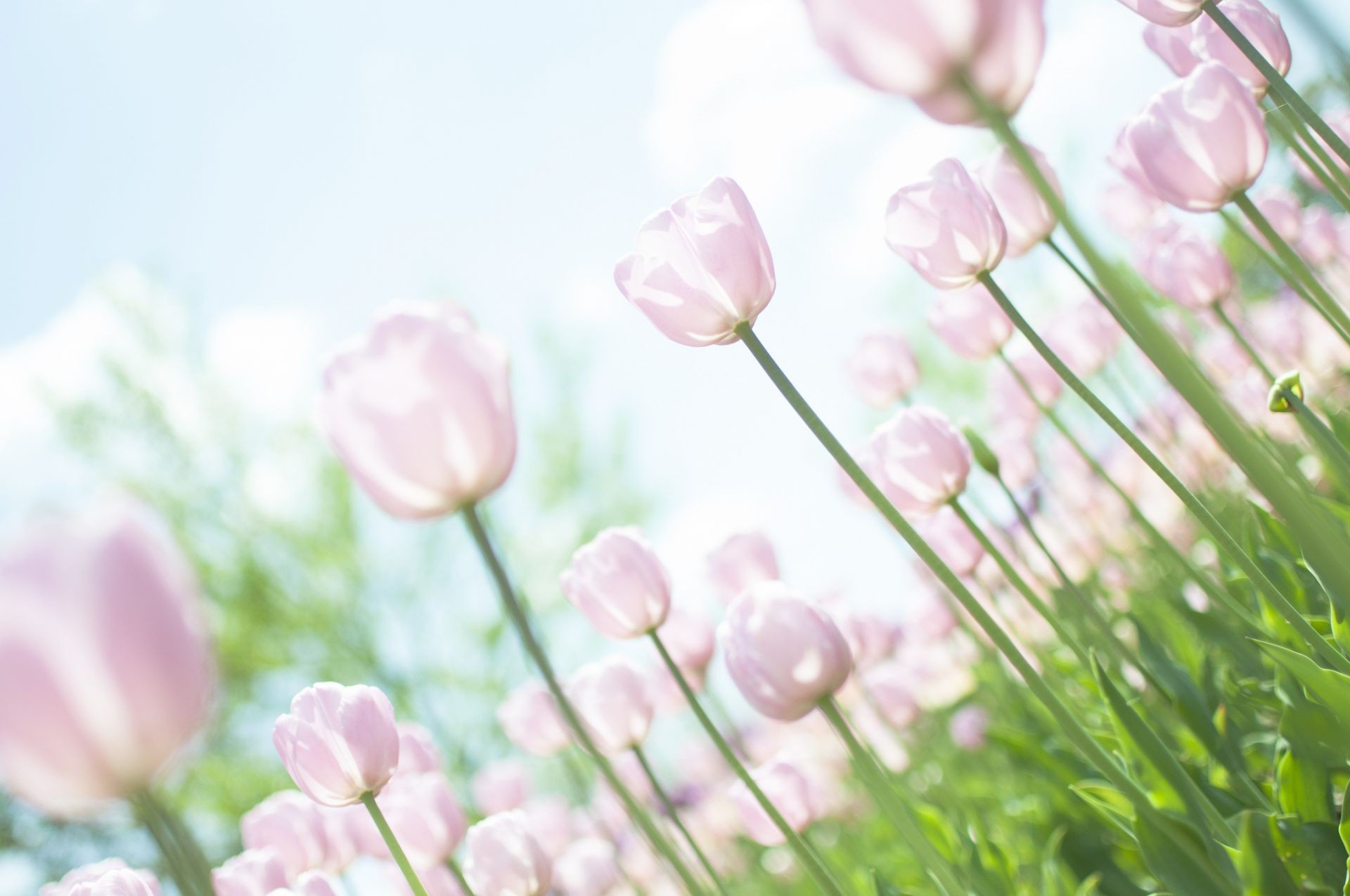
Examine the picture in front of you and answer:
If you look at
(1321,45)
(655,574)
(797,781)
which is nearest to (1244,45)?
(1321,45)

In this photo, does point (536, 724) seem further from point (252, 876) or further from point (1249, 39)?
point (1249, 39)

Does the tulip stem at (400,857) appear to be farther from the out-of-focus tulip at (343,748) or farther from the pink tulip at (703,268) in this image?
the pink tulip at (703,268)

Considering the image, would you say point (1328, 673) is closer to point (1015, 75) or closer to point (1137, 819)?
point (1137, 819)

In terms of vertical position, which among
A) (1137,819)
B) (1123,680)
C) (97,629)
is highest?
(97,629)

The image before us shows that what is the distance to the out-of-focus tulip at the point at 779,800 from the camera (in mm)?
1906

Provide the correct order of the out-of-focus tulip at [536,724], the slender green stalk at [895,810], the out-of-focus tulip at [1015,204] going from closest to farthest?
the slender green stalk at [895,810], the out-of-focus tulip at [1015,204], the out-of-focus tulip at [536,724]

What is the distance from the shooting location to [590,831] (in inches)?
136

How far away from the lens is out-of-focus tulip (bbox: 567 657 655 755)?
1.76m

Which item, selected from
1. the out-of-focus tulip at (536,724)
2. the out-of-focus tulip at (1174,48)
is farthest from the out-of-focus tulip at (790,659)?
the out-of-focus tulip at (536,724)

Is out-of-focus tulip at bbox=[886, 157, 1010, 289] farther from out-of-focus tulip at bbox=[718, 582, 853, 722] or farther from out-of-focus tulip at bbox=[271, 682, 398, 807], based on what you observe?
out-of-focus tulip at bbox=[271, 682, 398, 807]

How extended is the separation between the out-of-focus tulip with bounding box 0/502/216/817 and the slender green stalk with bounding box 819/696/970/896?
68 centimetres

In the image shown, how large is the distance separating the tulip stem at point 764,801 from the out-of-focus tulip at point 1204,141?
101 centimetres

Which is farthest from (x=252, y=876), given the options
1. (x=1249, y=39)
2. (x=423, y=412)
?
(x=1249, y=39)

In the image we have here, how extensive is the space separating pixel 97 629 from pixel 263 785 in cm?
1217
